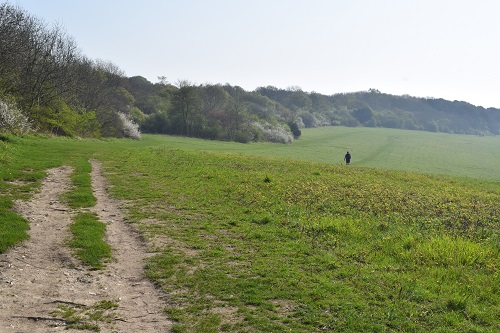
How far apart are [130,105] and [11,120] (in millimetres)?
63127

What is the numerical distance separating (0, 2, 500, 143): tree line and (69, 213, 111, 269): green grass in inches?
984

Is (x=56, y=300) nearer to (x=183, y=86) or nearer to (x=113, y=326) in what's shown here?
(x=113, y=326)

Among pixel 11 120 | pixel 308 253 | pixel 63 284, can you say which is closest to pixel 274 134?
pixel 11 120

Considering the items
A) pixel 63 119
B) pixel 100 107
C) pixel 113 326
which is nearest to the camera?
pixel 113 326

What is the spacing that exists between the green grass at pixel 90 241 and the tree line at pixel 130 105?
25.0m

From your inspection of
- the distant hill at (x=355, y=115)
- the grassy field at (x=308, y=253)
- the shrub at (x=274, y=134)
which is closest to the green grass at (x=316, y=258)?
the grassy field at (x=308, y=253)

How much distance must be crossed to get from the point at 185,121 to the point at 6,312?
84244 millimetres

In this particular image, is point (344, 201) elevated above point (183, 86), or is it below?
below

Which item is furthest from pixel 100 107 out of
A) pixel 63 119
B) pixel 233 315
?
pixel 233 315

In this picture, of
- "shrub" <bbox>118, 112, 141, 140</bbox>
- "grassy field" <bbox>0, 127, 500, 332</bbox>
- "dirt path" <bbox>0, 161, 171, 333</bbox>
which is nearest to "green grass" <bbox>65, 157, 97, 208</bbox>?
"grassy field" <bbox>0, 127, 500, 332</bbox>

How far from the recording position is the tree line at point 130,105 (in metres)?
39.6

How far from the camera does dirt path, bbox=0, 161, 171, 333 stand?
693 centimetres

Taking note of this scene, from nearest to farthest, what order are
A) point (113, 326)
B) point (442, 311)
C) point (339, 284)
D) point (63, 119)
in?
point (113, 326) → point (442, 311) → point (339, 284) → point (63, 119)

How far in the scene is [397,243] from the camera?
1267 centimetres
